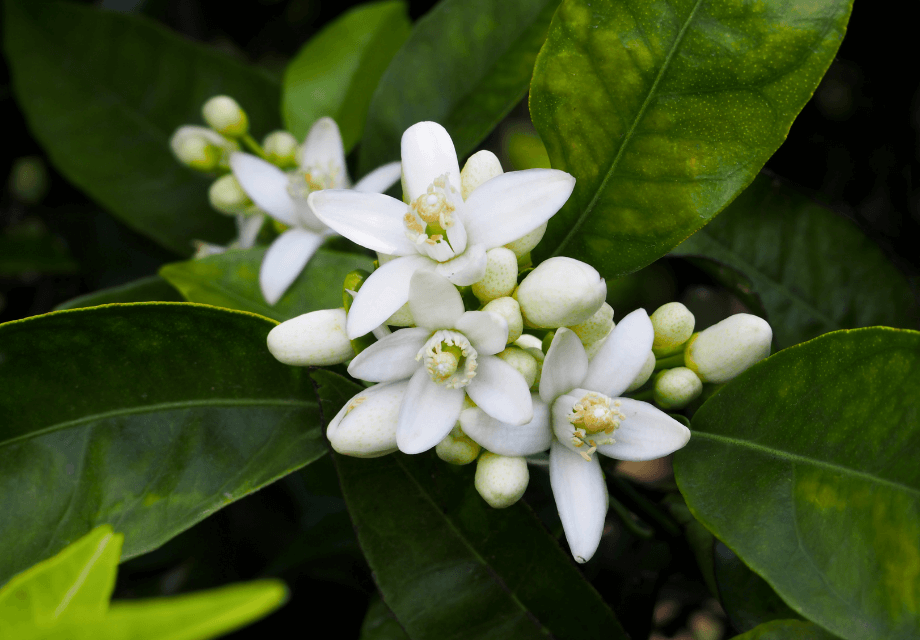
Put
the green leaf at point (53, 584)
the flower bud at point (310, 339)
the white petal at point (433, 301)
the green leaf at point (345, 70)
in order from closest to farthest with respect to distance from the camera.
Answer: the green leaf at point (53, 584)
the white petal at point (433, 301)
the flower bud at point (310, 339)
the green leaf at point (345, 70)

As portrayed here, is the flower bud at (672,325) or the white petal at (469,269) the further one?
the flower bud at (672,325)

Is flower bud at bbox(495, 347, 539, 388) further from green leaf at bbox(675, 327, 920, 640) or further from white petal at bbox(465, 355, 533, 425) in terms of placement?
green leaf at bbox(675, 327, 920, 640)

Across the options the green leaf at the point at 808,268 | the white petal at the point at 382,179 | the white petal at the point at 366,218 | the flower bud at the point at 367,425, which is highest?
the white petal at the point at 366,218

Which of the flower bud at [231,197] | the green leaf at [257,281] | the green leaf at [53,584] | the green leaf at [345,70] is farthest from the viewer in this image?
the green leaf at [345,70]

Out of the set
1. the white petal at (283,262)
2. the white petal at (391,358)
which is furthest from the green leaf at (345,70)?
the white petal at (391,358)

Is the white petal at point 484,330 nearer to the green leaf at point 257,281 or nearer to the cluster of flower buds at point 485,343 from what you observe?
the cluster of flower buds at point 485,343

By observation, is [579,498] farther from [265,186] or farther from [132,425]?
[265,186]

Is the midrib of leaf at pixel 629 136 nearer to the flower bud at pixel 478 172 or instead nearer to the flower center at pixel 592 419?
the flower bud at pixel 478 172

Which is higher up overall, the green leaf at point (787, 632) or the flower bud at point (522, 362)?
the flower bud at point (522, 362)
